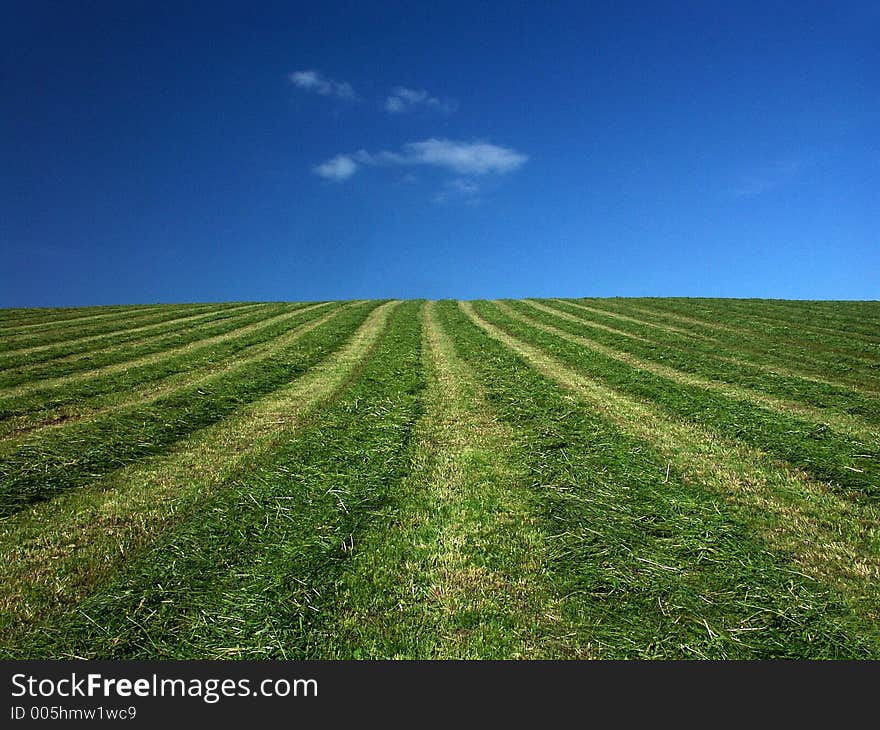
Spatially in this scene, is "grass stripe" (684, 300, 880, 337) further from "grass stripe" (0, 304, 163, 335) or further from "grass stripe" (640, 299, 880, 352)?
"grass stripe" (0, 304, 163, 335)

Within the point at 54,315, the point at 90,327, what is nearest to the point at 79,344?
the point at 90,327

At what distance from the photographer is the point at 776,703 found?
8.54 ft

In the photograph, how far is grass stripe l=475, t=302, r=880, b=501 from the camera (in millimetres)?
5836

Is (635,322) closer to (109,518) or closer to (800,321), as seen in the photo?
(800,321)

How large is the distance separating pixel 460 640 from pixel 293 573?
1606 millimetres

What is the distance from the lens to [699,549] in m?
4.09

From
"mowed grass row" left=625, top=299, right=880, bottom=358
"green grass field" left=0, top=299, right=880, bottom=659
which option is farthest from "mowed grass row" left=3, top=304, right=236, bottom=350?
"mowed grass row" left=625, top=299, right=880, bottom=358

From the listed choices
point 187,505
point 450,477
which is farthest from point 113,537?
point 450,477

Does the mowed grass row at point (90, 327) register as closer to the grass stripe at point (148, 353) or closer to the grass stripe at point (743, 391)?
the grass stripe at point (148, 353)

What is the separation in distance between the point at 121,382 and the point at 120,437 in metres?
4.60

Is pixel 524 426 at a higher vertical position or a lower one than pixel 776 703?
higher

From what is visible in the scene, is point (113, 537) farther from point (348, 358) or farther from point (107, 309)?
point (107, 309)

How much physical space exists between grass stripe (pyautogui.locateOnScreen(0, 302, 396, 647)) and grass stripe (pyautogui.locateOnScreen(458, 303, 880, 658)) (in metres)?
4.21

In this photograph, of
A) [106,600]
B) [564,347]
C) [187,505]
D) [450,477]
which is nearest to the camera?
[106,600]
